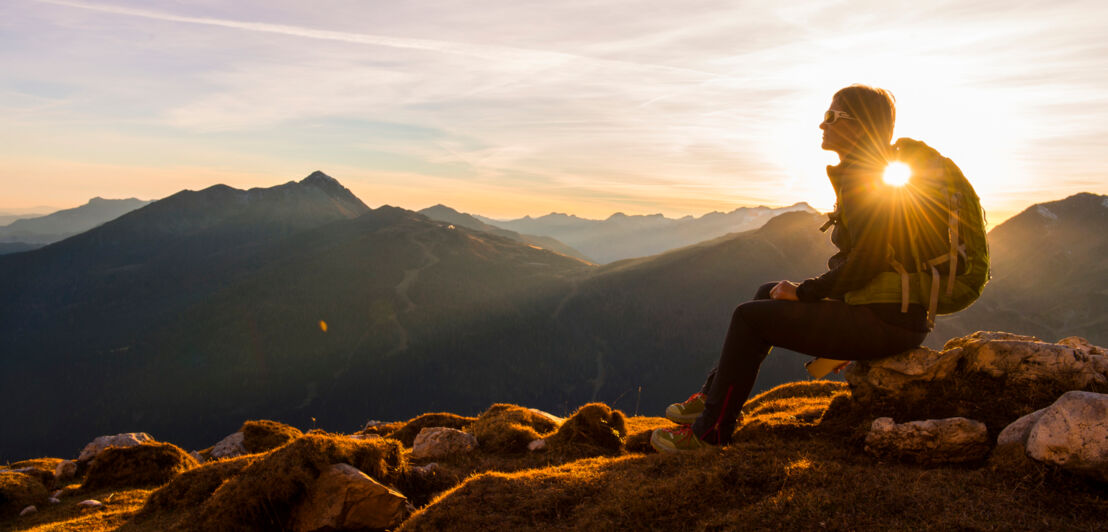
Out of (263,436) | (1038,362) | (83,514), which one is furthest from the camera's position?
(263,436)

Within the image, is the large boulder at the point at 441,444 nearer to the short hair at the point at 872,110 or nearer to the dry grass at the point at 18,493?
the dry grass at the point at 18,493

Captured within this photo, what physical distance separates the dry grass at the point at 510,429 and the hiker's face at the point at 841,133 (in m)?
7.89

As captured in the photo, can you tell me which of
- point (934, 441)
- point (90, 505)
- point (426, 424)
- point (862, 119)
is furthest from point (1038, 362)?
point (90, 505)

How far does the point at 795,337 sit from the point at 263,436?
14.1 metres

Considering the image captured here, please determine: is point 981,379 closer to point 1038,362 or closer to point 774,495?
point 1038,362

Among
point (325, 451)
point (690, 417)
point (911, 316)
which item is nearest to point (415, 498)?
point (325, 451)

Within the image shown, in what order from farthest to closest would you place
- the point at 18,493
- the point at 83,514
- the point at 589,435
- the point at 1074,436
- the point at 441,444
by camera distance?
the point at 18,493 < the point at 441,444 < the point at 589,435 < the point at 83,514 < the point at 1074,436

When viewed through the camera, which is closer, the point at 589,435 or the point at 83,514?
the point at 83,514

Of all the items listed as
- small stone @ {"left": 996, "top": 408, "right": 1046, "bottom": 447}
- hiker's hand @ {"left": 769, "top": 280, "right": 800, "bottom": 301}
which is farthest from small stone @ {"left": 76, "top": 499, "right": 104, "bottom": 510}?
small stone @ {"left": 996, "top": 408, "right": 1046, "bottom": 447}

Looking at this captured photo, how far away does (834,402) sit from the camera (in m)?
8.30

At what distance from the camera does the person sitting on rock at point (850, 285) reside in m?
5.98

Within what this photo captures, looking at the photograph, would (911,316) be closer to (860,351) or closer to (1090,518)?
(860,351)

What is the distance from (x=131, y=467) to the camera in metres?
11.9

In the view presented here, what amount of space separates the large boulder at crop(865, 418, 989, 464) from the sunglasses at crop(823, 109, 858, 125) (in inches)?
157
